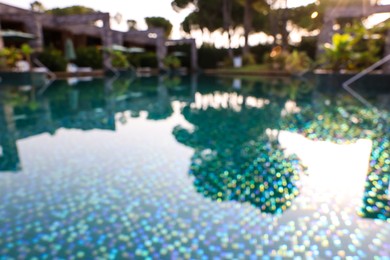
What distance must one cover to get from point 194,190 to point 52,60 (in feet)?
62.6

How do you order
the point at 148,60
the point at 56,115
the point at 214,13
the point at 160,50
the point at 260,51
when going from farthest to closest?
the point at 214,13 < the point at 260,51 < the point at 148,60 < the point at 160,50 < the point at 56,115

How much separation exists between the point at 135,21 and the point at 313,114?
6399 cm

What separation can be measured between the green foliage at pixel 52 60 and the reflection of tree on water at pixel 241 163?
15.8 metres

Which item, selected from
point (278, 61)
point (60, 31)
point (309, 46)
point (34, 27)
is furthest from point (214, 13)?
point (34, 27)

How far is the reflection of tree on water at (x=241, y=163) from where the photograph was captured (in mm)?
2689

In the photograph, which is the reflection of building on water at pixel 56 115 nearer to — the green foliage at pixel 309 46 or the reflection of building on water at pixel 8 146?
the reflection of building on water at pixel 8 146

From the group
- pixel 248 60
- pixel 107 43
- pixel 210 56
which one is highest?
pixel 107 43

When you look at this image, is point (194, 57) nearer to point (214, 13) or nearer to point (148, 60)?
point (148, 60)

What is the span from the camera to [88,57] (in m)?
22.6

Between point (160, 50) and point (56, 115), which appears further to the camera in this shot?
point (160, 50)

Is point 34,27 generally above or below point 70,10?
below

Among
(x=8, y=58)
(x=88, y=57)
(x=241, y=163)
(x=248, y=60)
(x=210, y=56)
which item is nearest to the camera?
(x=241, y=163)

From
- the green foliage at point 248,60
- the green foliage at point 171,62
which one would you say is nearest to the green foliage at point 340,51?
the green foliage at point 248,60

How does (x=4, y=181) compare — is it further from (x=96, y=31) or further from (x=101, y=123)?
(x=96, y=31)
